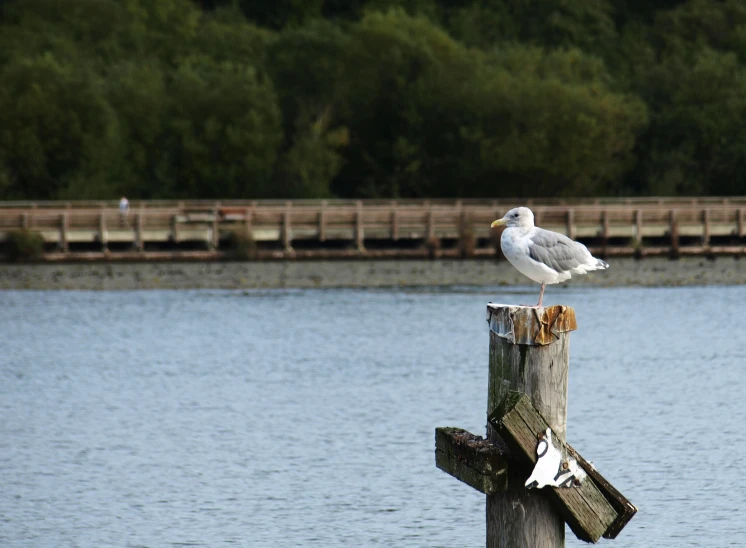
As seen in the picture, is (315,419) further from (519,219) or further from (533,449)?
(533,449)

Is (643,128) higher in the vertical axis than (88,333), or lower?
higher

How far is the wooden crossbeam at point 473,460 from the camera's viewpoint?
9.63 meters

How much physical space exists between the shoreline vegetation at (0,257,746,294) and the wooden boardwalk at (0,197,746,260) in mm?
598

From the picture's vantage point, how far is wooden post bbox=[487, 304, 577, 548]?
9414mm

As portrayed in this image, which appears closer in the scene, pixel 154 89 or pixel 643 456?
pixel 643 456

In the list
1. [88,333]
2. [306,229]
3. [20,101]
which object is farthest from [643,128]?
[88,333]

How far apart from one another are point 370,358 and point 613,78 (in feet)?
185

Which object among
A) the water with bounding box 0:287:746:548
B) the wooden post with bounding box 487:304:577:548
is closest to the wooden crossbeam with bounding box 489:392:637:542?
the wooden post with bounding box 487:304:577:548

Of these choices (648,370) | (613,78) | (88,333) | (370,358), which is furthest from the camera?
(613,78)

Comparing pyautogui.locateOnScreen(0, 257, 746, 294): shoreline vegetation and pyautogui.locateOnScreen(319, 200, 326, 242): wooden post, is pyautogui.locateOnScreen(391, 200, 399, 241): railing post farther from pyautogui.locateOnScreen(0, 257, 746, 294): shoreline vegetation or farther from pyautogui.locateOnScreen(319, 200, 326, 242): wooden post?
pyautogui.locateOnScreen(319, 200, 326, 242): wooden post

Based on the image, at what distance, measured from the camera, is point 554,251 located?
11336 millimetres

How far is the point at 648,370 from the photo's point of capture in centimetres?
3152

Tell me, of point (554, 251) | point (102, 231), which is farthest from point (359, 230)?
point (554, 251)

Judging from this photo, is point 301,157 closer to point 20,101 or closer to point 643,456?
point 20,101
